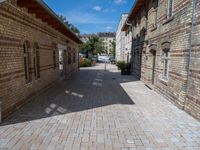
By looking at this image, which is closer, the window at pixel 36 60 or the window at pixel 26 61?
the window at pixel 26 61

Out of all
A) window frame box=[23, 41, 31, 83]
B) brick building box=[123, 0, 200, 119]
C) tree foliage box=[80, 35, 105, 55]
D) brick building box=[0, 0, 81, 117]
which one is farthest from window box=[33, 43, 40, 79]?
tree foliage box=[80, 35, 105, 55]

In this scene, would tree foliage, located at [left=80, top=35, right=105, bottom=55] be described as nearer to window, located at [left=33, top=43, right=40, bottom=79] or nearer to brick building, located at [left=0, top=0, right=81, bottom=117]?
brick building, located at [left=0, top=0, right=81, bottom=117]

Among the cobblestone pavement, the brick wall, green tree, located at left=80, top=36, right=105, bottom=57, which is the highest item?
green tree, located at left=80, top=36, right=105, bottom=57

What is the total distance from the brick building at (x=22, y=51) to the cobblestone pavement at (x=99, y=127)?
0.67 m

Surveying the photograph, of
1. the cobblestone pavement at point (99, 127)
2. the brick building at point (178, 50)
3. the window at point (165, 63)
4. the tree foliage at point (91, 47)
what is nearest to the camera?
the cobblestone pavement at point (99, 127)

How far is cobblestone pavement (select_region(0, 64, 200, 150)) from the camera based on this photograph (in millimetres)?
3625

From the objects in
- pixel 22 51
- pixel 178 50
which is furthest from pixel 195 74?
pixel 22 51

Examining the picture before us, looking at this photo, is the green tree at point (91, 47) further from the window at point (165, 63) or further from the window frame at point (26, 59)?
the window frame at point (26, 59)

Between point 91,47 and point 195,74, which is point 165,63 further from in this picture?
point 91,47

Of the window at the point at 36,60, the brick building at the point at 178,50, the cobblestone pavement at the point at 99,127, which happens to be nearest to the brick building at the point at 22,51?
the window at the point at 36,60

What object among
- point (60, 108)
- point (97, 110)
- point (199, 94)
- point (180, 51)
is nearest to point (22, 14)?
point (60, 108)

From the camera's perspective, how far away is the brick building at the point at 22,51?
16.2 feet

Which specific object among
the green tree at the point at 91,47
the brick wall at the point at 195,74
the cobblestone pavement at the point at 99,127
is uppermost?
the green tree at the point at 91,47

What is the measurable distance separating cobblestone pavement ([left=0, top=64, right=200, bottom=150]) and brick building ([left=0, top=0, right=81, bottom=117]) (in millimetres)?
665
